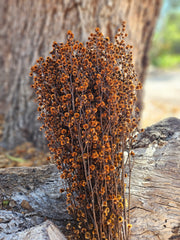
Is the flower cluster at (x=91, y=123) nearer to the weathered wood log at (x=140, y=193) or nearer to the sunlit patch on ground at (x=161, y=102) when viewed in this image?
the weathered wood log at (x=140, y=193)

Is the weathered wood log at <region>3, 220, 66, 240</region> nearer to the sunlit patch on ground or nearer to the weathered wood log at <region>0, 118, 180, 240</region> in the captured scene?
the weathered wood log at <region>0, 118, 180, 240</region>

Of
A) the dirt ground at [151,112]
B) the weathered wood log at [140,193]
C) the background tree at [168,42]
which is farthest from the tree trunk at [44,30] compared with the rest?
the background tree at [168,42]

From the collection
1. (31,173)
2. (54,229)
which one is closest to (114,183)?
(54,229)

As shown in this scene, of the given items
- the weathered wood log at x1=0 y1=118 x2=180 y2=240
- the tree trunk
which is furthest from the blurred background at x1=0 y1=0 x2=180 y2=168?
the weathered wood log at x1=0 y1=118 x2=180 y2=240

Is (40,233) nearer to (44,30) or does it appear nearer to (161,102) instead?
(44,30)

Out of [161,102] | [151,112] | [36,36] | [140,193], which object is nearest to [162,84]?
[161,102]

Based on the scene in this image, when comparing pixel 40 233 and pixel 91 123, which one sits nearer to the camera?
pixel 91 123
